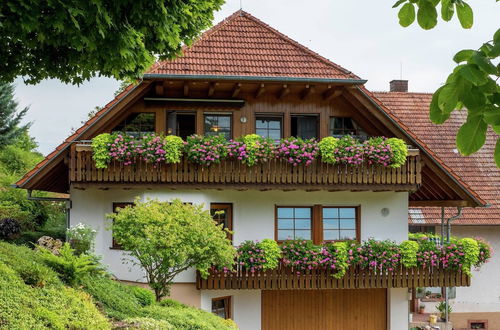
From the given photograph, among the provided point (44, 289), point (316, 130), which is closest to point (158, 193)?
point (316, 130)

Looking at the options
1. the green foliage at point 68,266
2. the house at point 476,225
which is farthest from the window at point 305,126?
the green foliage at point 68,266

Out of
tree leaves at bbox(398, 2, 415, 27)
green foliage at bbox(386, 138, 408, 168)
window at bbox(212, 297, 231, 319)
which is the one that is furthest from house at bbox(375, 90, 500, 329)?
tree leaves at bbox(398, 2, 415, 27)

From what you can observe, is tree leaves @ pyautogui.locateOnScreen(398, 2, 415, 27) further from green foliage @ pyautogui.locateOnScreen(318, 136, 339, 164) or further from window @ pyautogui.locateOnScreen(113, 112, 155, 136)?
window @ pyautogui.locateOnScreen(113, 112, 155, 136)

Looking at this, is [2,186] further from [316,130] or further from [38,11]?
[38,11]

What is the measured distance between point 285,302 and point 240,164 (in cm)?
447

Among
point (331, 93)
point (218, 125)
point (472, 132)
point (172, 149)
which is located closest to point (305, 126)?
point (331, 93)

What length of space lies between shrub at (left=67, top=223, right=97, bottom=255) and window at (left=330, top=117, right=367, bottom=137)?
7.08m

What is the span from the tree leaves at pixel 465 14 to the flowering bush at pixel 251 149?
14.3m

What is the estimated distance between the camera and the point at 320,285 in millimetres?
17766

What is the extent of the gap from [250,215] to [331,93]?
3974 millimetres

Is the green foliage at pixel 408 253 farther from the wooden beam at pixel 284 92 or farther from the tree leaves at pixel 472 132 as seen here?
the tree leaves at pixel 472 132

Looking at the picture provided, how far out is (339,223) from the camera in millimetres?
19125

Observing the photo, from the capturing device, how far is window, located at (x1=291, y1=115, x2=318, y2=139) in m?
19.0

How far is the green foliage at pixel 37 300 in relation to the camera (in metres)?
8.40
